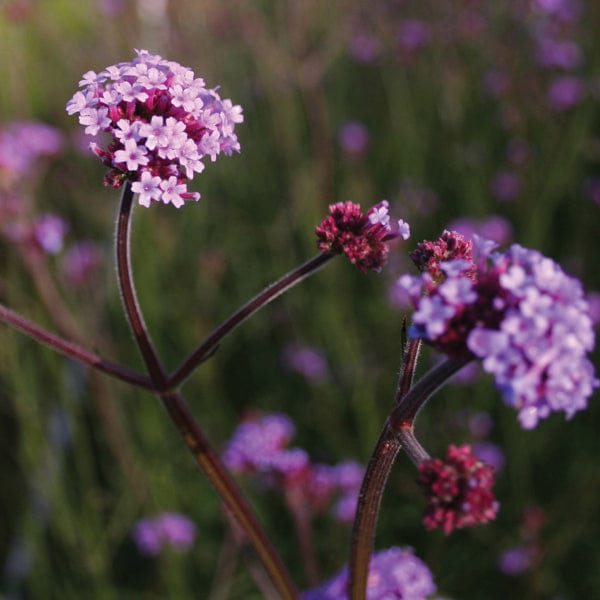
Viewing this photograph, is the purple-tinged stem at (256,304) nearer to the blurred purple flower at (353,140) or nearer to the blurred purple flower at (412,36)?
the blurred purple flower at (353,140)

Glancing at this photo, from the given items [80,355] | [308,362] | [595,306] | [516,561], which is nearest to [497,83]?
[595,306]

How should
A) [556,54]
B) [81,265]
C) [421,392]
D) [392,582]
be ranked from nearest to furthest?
[421,392] < [392,582] < [81,265] < [556,54]

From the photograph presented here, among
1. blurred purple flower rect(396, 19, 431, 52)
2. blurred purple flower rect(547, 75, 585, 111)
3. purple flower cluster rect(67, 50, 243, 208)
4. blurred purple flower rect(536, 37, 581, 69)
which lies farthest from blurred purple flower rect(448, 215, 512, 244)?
purple flower cluster rect(67, 50, 243, 208)

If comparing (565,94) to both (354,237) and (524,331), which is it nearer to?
(354,237)

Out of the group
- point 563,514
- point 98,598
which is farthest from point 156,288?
point 563,514

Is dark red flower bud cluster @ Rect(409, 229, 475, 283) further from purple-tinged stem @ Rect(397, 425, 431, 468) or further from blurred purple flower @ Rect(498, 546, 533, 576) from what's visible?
blurred purple flower @ Rect(498, 546, 533, 576)
